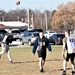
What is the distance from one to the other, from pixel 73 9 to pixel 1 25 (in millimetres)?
25765

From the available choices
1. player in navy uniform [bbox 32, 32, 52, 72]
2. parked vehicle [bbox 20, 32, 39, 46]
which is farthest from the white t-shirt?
parked vehicle [bbox 20, 32, 39, 46]

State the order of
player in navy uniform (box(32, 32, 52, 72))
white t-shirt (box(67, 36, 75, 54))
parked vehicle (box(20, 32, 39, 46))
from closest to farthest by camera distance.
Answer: white t-shirt (box(67, 36, 75, 54))
player in navy uniform (box(32, 32, 52, 72))
parked vehicle (box(20, 32, 39, 46))

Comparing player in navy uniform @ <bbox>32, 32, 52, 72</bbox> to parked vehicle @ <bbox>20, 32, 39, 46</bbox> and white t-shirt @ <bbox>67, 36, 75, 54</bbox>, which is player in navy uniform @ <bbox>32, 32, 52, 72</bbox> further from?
parked vehicle @ <bbox>20, 32, 39, 46</bbox>

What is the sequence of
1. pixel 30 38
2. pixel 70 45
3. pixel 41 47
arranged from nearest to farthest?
1. pixel 70 45
2. pixel 41 47
3. pixel 30 38

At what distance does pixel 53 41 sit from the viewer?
3912 centimetres

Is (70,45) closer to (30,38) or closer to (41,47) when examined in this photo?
(41,47)

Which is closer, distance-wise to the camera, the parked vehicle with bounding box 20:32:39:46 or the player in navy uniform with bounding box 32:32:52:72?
the player in navy uniform with bounding box 32:32:52:72

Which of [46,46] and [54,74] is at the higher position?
[46,46]

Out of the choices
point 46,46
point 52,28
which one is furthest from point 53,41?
point 52,28

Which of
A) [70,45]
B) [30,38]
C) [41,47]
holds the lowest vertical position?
[30,38]

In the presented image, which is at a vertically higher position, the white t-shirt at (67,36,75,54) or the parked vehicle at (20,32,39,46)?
the white t-shirt at (67,36,75,54)

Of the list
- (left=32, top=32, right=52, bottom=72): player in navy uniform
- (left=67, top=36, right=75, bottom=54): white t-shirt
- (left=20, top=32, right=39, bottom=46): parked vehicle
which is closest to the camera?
(left=67, top=36, right=75, bottom=54): white t-shirt

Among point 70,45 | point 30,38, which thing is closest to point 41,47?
point 70,45

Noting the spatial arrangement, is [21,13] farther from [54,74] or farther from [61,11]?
[54,74]
